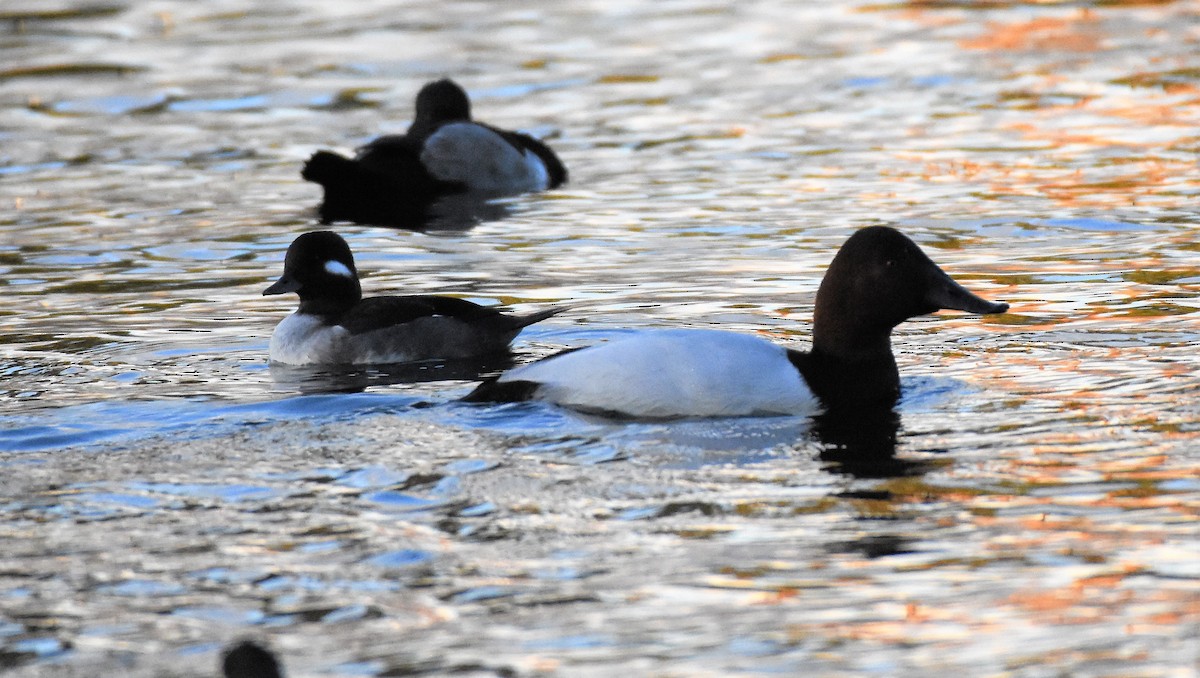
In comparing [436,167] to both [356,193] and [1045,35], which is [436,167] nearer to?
[356,193]

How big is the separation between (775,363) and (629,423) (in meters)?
0.66

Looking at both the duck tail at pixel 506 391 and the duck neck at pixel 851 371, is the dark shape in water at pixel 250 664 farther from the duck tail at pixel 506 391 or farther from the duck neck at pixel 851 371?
the duck neck at pixel 851 371

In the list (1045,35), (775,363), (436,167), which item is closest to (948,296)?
(775,363)

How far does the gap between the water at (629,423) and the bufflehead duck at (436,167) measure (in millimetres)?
400

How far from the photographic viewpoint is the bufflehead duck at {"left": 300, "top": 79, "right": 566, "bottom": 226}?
13852 mm

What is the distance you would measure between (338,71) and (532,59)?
6.97 ft

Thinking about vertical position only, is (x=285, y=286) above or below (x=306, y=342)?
above

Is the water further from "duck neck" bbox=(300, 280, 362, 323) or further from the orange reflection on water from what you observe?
"duck neck" bbox=(300, 280, 362, 323)

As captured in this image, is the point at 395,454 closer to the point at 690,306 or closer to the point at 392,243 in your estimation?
the point at 690,306

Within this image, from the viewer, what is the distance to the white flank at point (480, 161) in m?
14.5

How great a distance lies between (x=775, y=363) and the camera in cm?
747

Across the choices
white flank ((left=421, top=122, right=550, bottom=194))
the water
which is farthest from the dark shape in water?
white flank ((left=421, top=122, right=550, bottom=194))

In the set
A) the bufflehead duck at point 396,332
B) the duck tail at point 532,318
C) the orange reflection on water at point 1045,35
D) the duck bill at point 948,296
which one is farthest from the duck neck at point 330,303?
the orange reflection on water at point 1045,35

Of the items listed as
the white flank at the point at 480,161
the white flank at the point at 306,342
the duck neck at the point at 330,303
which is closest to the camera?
the white flank at the point at 306,342
